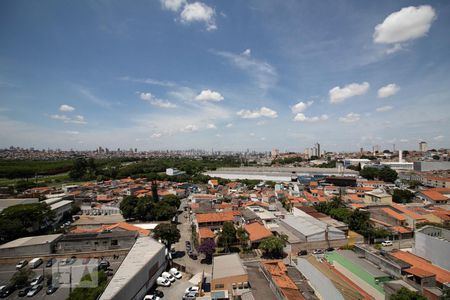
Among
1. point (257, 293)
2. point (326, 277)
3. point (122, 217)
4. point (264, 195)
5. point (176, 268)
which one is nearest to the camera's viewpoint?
point (257, 293)

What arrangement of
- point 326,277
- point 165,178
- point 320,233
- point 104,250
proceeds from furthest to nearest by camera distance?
point 165,178 → point 320,233 → point 104,250 → point 326,277

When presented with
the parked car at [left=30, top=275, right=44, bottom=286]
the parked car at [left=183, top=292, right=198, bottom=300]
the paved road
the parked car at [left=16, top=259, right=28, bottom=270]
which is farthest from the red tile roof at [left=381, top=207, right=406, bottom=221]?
the parked car at [left=16, top=259, right=28, bottom=270]

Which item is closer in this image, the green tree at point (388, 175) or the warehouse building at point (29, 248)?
the warehouse building at point (29, 248)

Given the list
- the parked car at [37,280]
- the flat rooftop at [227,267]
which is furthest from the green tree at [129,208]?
the flat rooftop at [227,267]

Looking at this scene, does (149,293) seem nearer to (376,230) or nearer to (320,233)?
(320,233)

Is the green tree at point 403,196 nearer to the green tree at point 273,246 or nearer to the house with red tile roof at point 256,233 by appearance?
the house with red tile roof at point 256,233

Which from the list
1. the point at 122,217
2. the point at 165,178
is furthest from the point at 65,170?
the point at 122,217
